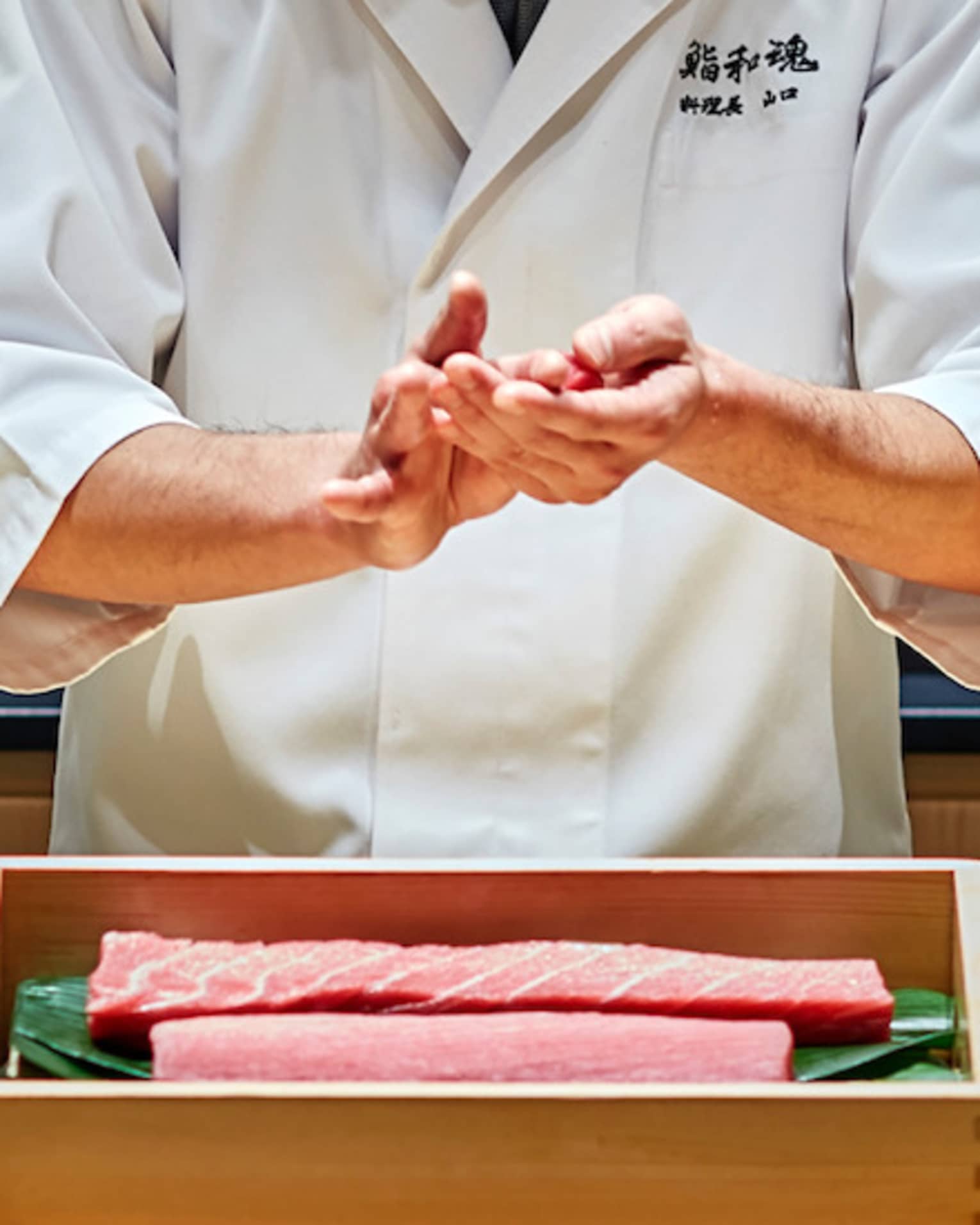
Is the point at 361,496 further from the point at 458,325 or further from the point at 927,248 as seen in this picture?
the point at 927,248

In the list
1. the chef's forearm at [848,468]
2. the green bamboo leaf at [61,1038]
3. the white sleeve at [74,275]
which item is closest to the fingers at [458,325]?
the chef's forearm at [848,468]

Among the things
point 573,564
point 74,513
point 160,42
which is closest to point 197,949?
point 74,513

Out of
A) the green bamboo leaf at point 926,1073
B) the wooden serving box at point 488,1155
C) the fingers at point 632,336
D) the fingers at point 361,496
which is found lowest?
the wooden serving box at point 488,1155

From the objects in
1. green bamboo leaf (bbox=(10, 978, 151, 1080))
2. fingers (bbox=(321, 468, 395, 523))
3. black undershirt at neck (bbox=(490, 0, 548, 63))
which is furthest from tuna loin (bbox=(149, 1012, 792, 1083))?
black undershirt at neck (bbox=(490, 0, 548, 63))

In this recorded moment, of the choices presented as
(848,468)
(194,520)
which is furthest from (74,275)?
(848,468)

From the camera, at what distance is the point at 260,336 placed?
61.4 inches

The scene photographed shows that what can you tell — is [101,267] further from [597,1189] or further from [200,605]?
[597,1189]

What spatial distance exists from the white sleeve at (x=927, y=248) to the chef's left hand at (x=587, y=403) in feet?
1.15

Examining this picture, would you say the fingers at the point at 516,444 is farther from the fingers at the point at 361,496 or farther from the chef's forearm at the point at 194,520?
the chef's forearm at the point at 194,520

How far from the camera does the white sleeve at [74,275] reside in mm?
1401

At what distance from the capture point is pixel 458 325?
3.77 ft

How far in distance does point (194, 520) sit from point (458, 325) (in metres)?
0.34

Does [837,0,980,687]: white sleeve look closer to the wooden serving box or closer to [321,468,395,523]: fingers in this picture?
[321,468,395,523]: fingers

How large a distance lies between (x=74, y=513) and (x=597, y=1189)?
718 millimetres
